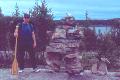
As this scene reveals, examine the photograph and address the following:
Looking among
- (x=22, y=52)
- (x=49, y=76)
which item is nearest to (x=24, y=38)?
(x=22, y=52)

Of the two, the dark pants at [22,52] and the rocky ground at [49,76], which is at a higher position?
the dark pants at [22,52]

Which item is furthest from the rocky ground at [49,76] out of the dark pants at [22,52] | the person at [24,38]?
the person at [24,38]

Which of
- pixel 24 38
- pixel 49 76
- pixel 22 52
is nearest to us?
pixel 49 76

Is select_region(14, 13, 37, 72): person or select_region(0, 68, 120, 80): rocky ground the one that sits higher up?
select_region(14, 13, 37, 72): person

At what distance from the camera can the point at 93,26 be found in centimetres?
2028

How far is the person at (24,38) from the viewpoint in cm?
1678

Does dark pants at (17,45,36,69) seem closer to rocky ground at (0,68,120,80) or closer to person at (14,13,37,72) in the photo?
person at (14,13,37,72)

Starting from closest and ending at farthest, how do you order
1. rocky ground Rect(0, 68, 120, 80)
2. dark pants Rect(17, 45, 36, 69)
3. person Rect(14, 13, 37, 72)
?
rocky ground Rect(0, 68, 120, 80)
person Rect(14, 13, 37, 72)
dark pants Rect(17, 45, 36, 69)

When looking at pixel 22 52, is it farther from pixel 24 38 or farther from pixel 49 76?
pixel 49 76

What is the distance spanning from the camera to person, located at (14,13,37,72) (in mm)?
16781

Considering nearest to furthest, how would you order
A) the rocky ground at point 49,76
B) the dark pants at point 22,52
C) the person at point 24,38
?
the rocky ground at point 49,76, the person at point 24,38, the dark pants at point 22,52

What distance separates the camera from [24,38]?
55.5 ft

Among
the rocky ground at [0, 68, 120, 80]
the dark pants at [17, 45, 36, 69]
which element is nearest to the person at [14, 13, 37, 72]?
the dark pants at [17, 45, 36, 69]

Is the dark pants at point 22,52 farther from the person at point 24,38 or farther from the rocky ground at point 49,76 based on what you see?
the rocky ground at point 49,76
